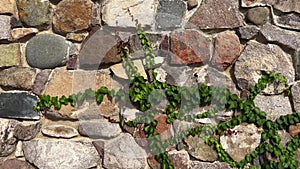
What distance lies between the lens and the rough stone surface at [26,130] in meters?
2.55

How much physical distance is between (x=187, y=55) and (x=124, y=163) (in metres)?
0.69

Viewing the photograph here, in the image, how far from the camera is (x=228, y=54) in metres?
2.43

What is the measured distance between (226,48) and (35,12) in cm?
103

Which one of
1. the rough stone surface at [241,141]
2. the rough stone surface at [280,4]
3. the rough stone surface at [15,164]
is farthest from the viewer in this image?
the rough stone surface at [15,164]

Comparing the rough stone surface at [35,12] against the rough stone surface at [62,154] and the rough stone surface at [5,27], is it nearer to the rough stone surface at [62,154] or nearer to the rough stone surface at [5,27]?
the rough stone surface at [5,27]

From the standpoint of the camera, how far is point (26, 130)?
100 inches

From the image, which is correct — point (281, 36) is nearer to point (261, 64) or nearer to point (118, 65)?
point (261, 64)

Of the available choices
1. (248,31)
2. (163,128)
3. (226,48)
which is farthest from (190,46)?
(163,128)

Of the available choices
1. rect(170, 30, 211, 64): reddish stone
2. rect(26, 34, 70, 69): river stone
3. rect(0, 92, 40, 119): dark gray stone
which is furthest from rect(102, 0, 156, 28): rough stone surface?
rect(0, 92, 40, 119): dark gray stone

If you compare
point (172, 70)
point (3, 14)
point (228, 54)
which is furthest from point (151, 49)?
point (3, 14)

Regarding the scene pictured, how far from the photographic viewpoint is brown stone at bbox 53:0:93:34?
244 centimetres

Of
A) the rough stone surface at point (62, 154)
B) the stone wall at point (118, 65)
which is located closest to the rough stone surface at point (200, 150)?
the stone wall at point (118, 65)

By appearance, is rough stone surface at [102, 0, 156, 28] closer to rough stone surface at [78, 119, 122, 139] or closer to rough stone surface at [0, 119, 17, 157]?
rough stone surface at [78, 119, 122, 139]

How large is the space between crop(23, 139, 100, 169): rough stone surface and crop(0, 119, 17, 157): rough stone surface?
3.1 inches
